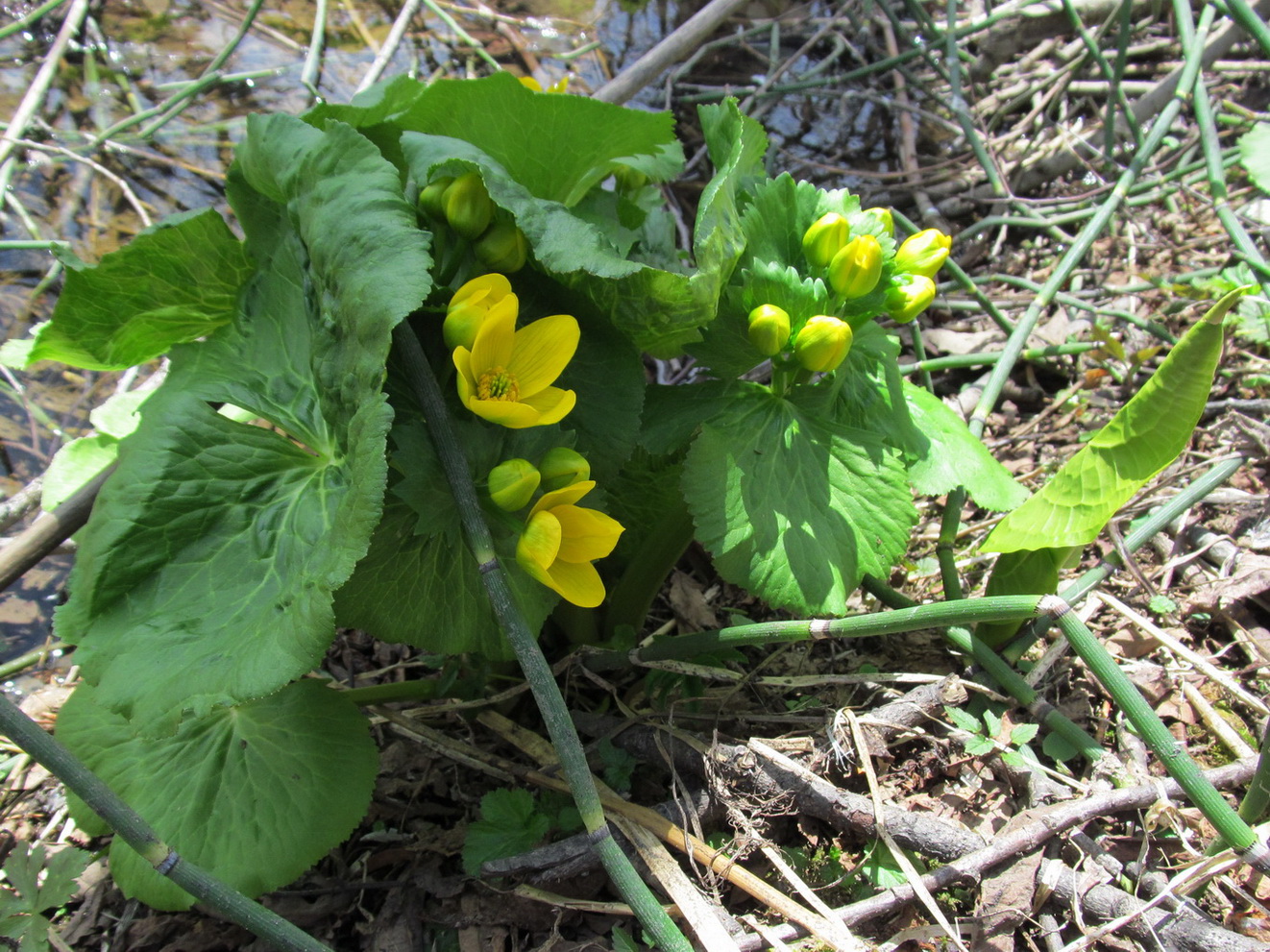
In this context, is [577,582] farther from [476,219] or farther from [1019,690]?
[1019,690]

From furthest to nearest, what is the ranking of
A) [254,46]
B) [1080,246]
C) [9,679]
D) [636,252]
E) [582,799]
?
[254,46] → [1080,246] → [9,679] → [636,252] → [582,799]

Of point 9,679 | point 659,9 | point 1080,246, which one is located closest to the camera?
point 9,679

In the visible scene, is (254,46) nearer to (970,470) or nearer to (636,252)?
(636,252)

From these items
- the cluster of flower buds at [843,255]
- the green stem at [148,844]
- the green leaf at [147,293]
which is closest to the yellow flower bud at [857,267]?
the cluster of flower buds at [843,255]

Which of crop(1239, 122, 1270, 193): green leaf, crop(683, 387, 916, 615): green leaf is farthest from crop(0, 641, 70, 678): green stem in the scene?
crop(1239, 122, 1270, 193): green leaf

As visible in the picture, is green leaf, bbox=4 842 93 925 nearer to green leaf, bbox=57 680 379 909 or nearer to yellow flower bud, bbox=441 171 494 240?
green leaf, bbox=57 680 379 909

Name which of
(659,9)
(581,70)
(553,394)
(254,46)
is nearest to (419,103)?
(553,394)
